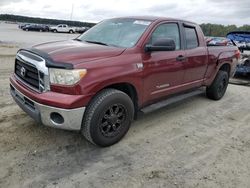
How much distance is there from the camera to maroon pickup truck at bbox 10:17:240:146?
3365 millimetres

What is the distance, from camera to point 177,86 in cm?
500

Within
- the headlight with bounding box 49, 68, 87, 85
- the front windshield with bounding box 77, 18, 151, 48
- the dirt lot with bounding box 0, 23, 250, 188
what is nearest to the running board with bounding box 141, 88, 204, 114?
→ the dirt lot with bounding box 0, 23, 250, 188

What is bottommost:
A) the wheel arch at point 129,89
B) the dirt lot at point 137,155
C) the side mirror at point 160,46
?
the dirt lot at point 137,155

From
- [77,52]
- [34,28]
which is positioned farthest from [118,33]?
[34,28]

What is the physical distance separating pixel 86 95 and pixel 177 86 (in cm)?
213

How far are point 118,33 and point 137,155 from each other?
78.7 inches

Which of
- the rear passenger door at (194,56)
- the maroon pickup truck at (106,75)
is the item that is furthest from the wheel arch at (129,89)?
the rear passenger door at (194,56)

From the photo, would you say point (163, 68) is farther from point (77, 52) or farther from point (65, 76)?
point (65, 76)

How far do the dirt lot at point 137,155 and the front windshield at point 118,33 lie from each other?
143 centimetres

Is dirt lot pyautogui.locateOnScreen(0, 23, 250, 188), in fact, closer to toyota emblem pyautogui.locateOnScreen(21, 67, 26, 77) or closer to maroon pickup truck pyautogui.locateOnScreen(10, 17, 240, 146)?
maroon pickup truck pyautogui.locateOnScreen(10, 17, 240, 146)

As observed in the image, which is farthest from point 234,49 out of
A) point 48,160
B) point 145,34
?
point 48,160

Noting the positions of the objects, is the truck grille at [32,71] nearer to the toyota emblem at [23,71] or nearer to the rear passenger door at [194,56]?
the toyota emblem at [23,71]

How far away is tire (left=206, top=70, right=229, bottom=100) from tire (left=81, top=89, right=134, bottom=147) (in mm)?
3047

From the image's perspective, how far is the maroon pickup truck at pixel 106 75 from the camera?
132 inches
